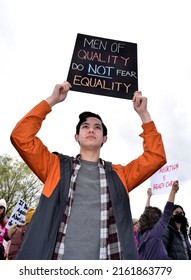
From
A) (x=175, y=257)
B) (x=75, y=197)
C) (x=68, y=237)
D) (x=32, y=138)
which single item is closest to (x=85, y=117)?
(x=32, y=138)

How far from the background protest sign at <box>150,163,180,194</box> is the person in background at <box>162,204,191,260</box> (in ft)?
2.91

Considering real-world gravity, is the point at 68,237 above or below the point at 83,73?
below

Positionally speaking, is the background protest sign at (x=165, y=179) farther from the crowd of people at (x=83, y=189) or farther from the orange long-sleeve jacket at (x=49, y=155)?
the orange long-sleeve jacket at (x=49, y=155)

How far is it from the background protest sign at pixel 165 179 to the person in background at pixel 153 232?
1.52 m

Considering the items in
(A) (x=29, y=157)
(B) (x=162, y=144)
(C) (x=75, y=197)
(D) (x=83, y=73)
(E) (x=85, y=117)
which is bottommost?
(C) (x=75, y=197)

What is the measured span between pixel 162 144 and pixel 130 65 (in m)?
1.17

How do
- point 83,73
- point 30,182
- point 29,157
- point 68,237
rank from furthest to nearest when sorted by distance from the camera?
point 30,182 < point 83,73 < point 29,157 < point 68,237

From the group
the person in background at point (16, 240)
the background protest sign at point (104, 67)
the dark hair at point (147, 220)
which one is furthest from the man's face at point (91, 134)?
the person in background at point (16, 240)

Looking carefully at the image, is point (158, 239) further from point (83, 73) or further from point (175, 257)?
point (83, 73)

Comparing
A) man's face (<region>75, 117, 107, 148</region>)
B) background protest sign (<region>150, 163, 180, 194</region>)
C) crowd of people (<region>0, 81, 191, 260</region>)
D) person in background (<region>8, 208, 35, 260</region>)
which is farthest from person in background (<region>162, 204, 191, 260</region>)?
man's face (<region>75, 117, 107, 148</region>)

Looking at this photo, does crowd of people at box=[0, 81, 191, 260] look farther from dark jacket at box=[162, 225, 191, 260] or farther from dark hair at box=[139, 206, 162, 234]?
dark jacket at box=[162, 225, 191, 260]

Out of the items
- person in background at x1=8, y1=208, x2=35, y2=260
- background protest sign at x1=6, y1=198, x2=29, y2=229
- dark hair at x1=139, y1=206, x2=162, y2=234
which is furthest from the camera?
background protest sign at x1=6, y1=198, x2=29, y2=229

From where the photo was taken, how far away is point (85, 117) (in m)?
3.40

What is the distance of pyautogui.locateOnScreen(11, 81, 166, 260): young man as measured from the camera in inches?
106
